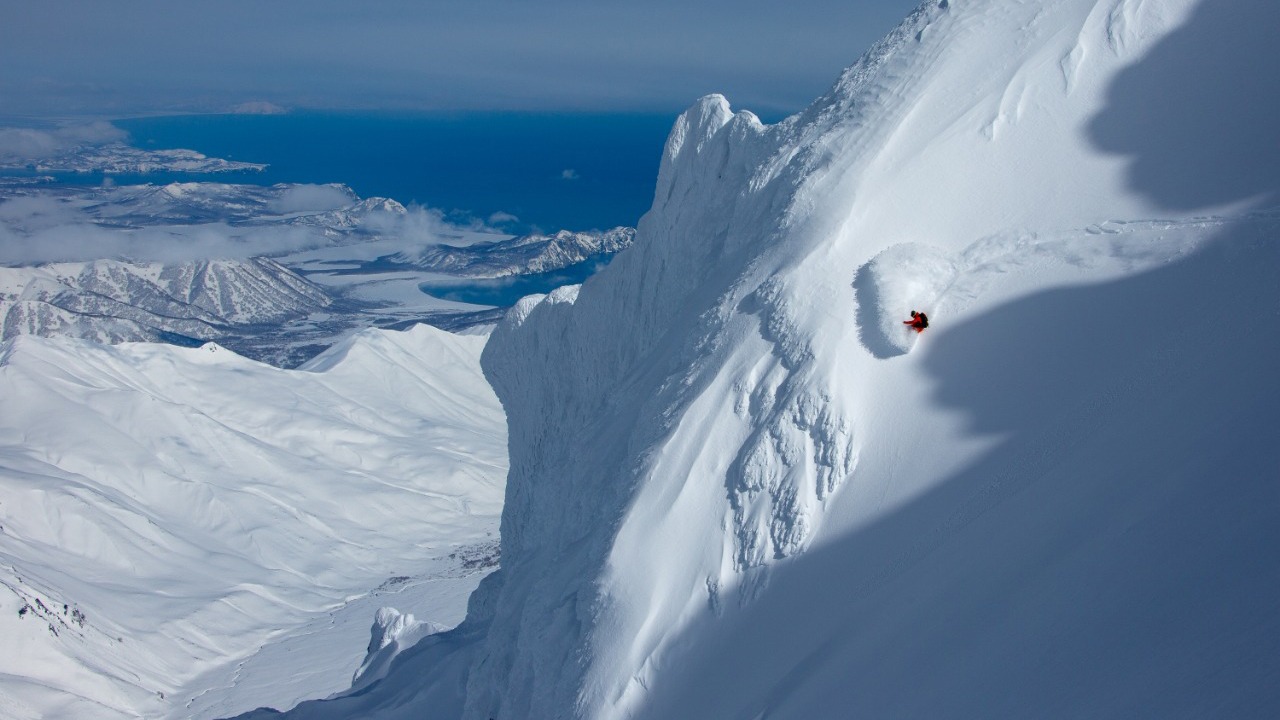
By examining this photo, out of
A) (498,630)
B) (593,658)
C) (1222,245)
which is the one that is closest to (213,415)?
(498,630)

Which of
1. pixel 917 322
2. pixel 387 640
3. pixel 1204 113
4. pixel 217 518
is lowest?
pixel 217 518

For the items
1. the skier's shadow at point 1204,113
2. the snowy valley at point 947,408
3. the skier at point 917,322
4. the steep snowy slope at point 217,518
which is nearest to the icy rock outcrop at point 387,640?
the steep snowy slope at point 217,518

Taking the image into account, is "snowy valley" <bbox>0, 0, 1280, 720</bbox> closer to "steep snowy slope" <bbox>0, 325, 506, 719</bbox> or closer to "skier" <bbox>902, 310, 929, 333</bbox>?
"skier" <bbox>902, 310, 929, 333</bbox>

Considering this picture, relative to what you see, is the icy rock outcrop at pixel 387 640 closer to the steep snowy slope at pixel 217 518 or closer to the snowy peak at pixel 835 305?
the steep snowy slope at pixel 217 518

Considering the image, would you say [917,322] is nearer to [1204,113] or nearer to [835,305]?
[835,305]

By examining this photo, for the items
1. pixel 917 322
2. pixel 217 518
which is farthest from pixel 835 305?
pixel 217 518

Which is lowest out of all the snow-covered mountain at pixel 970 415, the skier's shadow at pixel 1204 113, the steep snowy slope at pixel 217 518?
the steep snowy slope at pixel 217 518
